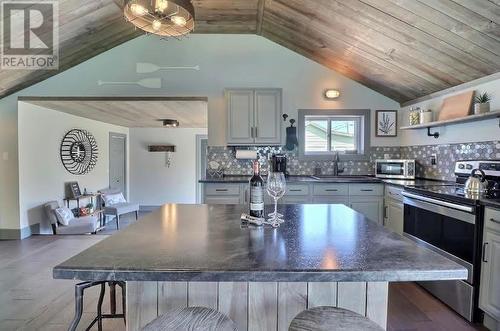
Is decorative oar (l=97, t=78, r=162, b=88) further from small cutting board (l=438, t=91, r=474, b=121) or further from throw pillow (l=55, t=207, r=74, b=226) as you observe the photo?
small cutting board (l=438, t=91, r=474, b=121)

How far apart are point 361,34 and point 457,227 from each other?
82.9 inches

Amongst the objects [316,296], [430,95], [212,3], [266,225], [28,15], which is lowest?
[316,296]

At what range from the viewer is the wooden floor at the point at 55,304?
228cm

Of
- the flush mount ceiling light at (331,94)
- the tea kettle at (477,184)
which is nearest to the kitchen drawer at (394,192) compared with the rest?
the tea kettle at (477,184)

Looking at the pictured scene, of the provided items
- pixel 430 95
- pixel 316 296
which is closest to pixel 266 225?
pixel 316 296

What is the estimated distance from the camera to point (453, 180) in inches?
136

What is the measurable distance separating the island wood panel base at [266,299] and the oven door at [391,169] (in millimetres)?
3151

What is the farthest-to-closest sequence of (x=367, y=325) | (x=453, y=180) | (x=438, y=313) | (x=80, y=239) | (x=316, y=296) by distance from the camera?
1. (x=80, y=239)
2. (x=453, y=180)
3. (x=438, y=313)
4. (x=316, y=296)
5. (x=367, y=325)

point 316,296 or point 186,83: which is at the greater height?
point 186,83

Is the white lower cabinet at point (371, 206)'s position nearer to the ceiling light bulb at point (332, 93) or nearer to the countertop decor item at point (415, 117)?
the countertop decor item at point (415, 117)

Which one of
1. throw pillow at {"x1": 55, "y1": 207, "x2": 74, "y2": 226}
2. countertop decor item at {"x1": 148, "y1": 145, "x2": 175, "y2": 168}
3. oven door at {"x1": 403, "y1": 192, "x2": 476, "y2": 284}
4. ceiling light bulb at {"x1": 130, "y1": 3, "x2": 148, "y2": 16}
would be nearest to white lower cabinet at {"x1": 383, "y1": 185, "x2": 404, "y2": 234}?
oven door at {"x1": 403, "y1": 192, "x2": 476, "y2": 284}

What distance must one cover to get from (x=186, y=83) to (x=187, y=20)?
8.24 ft

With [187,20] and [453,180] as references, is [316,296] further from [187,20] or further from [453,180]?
[453,180]

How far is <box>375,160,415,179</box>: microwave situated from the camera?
13.1ft
